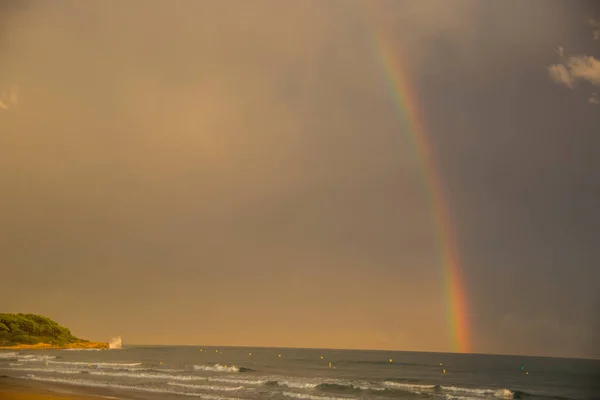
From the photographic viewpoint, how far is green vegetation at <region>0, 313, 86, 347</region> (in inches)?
4208

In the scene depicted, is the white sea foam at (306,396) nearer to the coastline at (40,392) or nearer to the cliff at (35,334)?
the coastline at (40,392)

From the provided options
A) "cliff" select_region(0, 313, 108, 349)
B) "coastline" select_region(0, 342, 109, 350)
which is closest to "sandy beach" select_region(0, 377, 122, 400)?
"coastline" select_region(0, 342, 109, 350)

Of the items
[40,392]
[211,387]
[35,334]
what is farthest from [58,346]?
[40,392]

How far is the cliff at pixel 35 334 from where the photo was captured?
350ft

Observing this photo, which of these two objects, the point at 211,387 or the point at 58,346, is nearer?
the point at 211,387

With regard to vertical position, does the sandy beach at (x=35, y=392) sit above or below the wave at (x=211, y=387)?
below

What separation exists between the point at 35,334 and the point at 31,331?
45.5 inches

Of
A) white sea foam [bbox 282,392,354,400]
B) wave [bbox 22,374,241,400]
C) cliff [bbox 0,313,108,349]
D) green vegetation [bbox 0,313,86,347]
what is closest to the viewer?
wave [bbox 22,374,241,400]

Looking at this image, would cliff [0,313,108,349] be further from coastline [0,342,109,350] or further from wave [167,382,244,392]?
wave [167,382,244,392]

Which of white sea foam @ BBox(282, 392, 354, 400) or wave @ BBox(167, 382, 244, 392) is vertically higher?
white sea foam @ BBox(282, 392, 354, 400)

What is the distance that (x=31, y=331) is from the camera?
11506 centimetres

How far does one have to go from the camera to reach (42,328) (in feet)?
389

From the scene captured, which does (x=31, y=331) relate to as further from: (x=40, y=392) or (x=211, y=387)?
(x=40, y=392)

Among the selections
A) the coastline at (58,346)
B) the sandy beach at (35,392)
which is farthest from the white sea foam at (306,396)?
the coastline at (58,346)
